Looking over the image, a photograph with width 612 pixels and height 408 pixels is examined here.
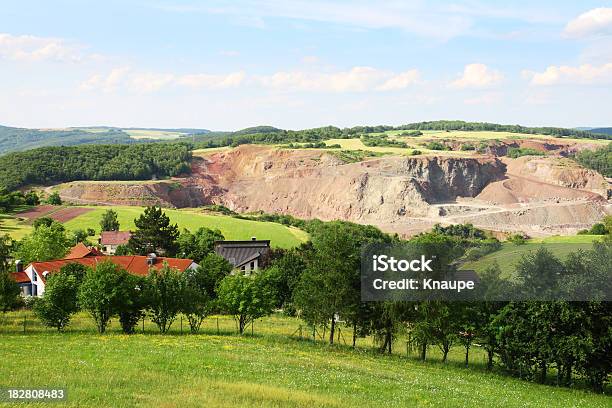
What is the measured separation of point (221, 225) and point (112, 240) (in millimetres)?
20651

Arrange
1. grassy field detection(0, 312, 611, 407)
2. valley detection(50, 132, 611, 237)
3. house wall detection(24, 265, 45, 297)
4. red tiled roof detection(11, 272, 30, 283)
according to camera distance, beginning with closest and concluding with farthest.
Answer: grassy field detection(0, 312, 611, 407)
house wall detection(24, 265, 45, 297)
red tiled roof detection(11, 272, 30, 283)
valley detection(50, 132, 611, 237)

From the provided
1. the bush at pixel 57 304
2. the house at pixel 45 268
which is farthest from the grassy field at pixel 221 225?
the bush at pixel 57 304

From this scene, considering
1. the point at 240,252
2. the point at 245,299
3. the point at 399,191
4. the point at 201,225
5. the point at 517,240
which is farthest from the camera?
the point at 399,191

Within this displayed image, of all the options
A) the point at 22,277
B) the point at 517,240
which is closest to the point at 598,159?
the point at 517,240

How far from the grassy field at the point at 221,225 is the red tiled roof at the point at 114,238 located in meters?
11.2

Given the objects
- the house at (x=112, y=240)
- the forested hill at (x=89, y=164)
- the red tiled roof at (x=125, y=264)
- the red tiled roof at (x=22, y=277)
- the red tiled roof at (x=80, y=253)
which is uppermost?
the forested hill at (x=89, y=164)

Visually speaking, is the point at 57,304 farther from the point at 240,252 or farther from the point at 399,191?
the point at 399,191

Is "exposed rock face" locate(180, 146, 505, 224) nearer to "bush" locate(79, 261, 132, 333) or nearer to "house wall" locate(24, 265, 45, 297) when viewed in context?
"house wall" locate(24, 265, 45, 297)

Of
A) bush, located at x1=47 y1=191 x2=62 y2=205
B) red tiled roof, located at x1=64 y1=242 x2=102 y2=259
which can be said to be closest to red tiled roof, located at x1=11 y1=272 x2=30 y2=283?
red tiled roof, located at x1=64 y1=242 x2=102 y2=259

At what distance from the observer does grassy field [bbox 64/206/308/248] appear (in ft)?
310

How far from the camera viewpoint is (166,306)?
38812 mm

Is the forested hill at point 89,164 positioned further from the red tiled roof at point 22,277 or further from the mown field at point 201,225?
the red tiled roof at point 22,277

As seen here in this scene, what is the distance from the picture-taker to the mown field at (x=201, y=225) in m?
91.4

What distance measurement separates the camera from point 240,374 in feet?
74.4
